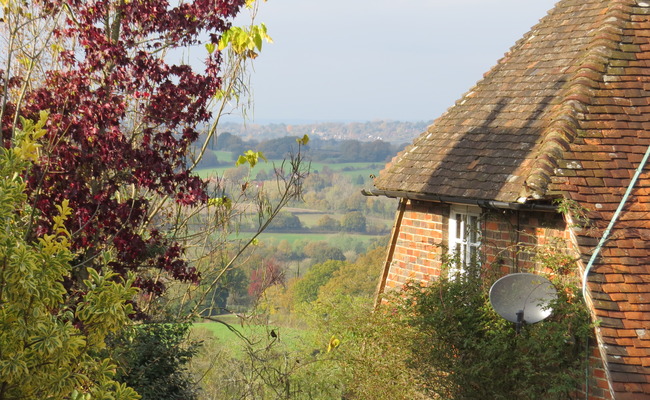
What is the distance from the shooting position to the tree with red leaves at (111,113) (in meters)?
7.64

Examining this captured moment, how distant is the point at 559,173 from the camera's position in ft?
34.2

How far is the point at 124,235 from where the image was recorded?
7.93m

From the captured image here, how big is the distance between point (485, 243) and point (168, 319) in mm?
4784

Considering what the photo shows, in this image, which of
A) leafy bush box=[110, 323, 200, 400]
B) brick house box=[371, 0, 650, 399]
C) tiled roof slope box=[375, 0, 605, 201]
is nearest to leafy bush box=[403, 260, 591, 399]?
brick house box=[371, 0, 650, 399]

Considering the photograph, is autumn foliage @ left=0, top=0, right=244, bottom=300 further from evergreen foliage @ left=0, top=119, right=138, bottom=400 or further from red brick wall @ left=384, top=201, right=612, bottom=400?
red brick wall @ left=384, top=201, right=612, bottom=400

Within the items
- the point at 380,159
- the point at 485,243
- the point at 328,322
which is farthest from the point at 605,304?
the point at 380,159

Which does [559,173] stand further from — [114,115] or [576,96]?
[114,115]

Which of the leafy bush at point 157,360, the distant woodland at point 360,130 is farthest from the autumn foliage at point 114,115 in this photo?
the distant woodland at point 360,130

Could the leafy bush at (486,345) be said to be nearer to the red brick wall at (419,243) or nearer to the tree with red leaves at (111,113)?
the red brick wall at (419,243)

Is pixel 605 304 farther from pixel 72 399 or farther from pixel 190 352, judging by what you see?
pixel 72 399

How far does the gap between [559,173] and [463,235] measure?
7.43 feet

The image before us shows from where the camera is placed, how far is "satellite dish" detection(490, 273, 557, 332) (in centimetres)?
960

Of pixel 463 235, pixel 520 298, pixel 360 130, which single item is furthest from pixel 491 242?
pixel 360 130

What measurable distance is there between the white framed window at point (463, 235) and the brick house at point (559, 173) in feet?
0.08
